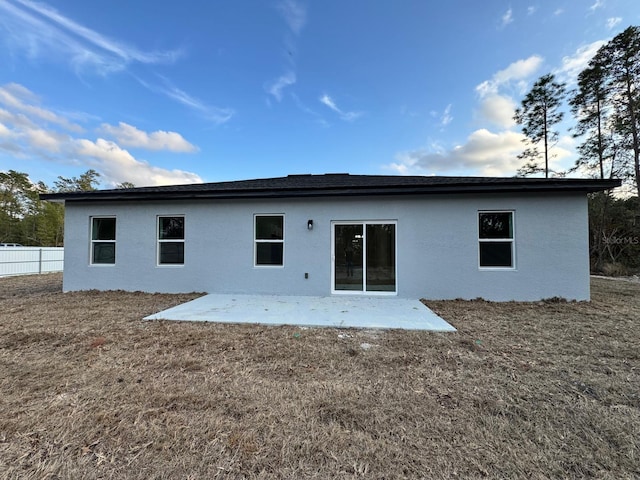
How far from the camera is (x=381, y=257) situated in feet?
25.2

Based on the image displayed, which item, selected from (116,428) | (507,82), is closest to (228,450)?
(116,428)

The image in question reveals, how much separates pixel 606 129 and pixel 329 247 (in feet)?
62.7

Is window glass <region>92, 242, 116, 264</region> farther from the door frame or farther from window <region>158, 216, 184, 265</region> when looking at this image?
the door frame

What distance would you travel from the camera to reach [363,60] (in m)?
11.5

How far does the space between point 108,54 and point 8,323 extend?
9.90 metres

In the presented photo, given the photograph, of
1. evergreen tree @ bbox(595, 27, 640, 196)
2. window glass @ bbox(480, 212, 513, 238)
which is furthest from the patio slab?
evergreen tree @ bbox(595, 27, 640, 196)

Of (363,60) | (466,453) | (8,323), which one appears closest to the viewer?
(466,453)

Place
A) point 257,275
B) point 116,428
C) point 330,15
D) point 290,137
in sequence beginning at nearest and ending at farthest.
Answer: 1. point 116,428
2. point 257,275
3. point 330,15
4. point 290,137

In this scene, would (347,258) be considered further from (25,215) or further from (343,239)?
(25,215)

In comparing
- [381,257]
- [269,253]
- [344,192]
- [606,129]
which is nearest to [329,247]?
[381,257]

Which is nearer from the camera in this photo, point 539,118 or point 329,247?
point 329,247

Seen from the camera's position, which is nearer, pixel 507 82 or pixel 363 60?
pixel 363 60

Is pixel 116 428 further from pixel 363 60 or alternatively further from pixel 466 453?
pixel 363 60

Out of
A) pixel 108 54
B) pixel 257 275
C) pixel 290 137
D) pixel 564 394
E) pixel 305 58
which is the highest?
pixel 305 58
